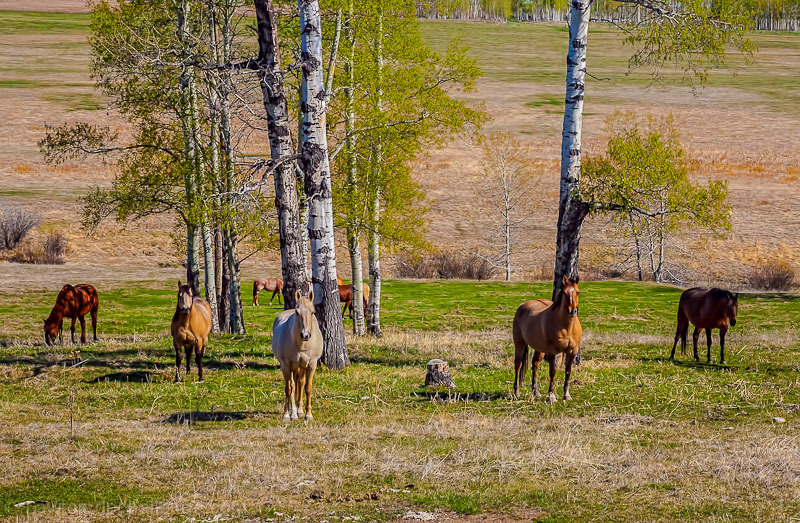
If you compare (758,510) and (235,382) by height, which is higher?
(758,510)

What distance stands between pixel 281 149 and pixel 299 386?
7.11 metres

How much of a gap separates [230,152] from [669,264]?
4541 cm

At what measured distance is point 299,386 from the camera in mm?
14477

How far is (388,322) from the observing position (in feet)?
125

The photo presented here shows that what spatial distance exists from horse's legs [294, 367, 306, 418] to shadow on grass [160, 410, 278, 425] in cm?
52

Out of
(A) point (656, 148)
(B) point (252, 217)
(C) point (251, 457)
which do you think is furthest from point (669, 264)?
(C) point (251, 457)

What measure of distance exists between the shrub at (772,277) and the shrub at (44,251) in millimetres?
45682

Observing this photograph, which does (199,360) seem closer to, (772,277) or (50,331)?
(50,331)

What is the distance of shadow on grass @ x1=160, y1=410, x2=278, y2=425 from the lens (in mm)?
14102

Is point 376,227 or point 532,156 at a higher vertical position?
point 376,227

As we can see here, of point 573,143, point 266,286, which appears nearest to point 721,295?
point 573,143

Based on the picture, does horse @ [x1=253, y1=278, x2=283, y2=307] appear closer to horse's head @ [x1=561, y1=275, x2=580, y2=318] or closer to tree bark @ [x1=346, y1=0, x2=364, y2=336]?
tree bark @ [x1=346, y1=0, x2=364, y2=336]

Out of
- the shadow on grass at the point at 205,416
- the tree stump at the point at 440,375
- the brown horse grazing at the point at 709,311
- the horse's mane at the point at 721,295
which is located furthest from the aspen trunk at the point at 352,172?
the shadow on grass at the point at 205,416

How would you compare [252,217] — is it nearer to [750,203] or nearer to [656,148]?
[656,148]
